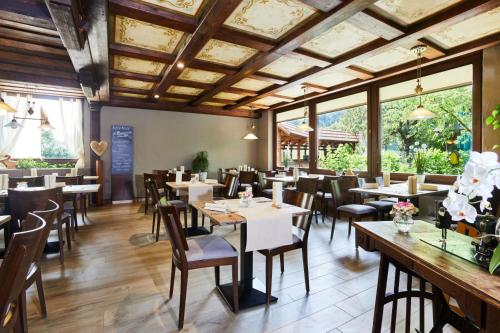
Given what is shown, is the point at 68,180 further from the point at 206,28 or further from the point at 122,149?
the point at 206,28

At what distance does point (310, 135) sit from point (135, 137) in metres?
4.63

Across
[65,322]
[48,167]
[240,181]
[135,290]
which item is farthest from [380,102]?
[48,167]

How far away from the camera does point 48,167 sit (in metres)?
6.15

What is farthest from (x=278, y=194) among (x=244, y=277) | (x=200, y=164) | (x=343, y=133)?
(x=200, y=164)

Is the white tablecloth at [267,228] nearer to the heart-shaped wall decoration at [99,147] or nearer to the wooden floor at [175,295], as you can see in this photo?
the wooden floor at [175,295]

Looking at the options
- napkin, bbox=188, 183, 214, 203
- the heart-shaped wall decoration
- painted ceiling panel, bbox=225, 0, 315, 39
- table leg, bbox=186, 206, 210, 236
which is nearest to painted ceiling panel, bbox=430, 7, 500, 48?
painted ceiling panel, bbox=225, 0, 315, 39

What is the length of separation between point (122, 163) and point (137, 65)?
10.3 feet

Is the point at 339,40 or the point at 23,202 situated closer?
the point at 23,202

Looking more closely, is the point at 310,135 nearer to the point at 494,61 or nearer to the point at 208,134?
the point at 208,134

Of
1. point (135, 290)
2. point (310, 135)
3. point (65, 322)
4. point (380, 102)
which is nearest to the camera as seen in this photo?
point (65, 322)

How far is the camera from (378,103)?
17.2 feet

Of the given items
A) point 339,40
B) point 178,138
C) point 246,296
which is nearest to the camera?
point 246,296

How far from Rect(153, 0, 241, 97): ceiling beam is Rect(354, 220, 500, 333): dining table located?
225cm

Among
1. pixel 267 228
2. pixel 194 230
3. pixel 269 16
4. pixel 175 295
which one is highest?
pixel 269 16
